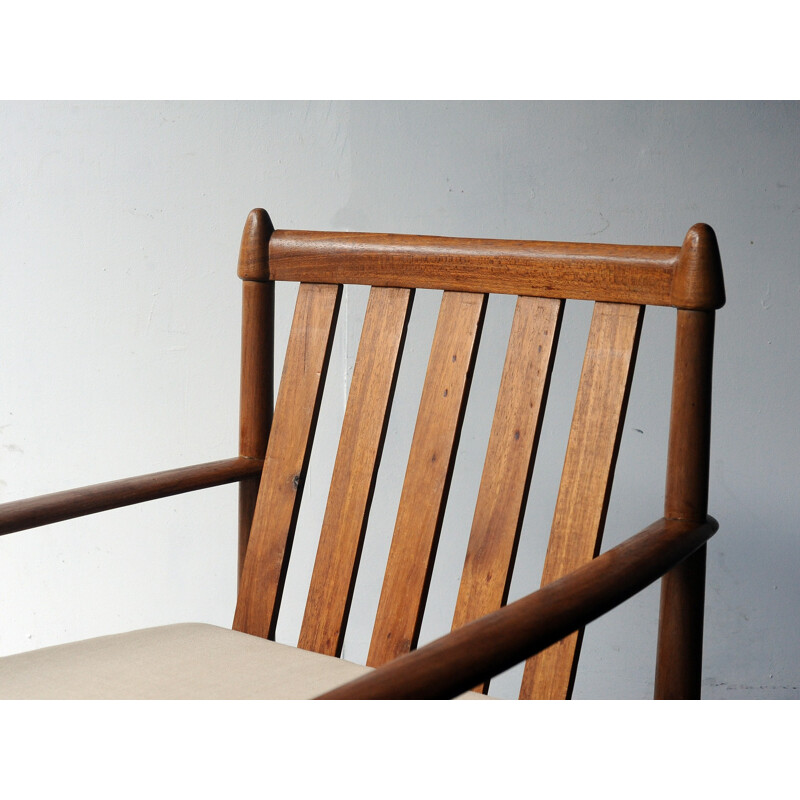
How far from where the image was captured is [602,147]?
135cm

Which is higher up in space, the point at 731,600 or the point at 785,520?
the point at 785,520

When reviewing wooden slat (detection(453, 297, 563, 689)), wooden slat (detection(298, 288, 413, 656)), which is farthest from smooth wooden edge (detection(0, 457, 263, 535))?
wooden slat (detection(453, 297, 563, 689))

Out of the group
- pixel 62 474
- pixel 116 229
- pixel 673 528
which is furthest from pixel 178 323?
pixel 673 528

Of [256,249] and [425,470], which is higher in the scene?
[256,249]

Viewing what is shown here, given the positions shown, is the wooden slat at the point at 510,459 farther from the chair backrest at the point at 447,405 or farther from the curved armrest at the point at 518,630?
the curved armrest at the point at 518,630

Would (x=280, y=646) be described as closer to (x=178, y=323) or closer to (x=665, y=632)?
(x=665, y=632)

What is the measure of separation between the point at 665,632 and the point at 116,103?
1111 mm

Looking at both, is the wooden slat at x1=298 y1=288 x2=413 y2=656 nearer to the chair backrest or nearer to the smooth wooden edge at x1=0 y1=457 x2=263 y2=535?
the chair backrest

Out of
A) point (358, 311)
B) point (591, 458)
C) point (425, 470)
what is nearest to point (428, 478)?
point (425, 470)

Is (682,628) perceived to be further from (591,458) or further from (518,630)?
(518,630)

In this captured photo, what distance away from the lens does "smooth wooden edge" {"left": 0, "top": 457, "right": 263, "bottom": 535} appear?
0.76 metres

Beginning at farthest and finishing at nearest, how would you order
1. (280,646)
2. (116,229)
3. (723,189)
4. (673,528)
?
(116,229) → (723,189) → (280,646) → (673,528)

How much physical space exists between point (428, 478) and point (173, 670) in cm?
27

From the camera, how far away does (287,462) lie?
3.11 feet
